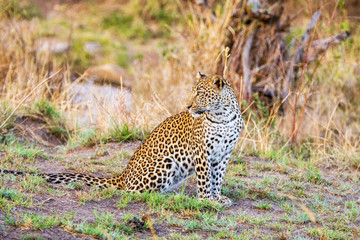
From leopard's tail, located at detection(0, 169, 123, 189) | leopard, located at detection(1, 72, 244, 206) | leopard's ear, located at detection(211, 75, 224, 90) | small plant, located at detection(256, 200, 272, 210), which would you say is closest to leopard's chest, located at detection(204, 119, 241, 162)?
leopard, located at detection(1, 72, 244, 206)

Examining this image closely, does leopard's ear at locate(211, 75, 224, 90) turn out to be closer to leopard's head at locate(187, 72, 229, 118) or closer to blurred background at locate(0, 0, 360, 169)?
leopard's head at locate(187, 72, 229, 118)

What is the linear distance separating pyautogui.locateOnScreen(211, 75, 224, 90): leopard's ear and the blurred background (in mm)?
1539

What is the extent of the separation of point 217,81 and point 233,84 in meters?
4.87

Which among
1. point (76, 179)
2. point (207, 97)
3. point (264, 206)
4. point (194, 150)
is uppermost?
point (207, 97)

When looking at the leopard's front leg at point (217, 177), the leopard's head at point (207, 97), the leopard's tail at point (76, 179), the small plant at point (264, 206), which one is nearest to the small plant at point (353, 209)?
the small plant at point (264, 206)

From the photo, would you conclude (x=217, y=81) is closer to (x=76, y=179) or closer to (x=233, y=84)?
Result: (x=76, y=179)

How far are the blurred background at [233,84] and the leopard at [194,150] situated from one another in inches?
63.4

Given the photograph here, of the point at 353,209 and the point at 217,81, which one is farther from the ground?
the point at 217,81

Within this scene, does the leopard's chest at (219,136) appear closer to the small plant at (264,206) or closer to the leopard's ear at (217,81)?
the leopard's ear at (217,81)

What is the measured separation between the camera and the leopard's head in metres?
5.97

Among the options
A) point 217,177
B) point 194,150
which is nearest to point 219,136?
point 194,150

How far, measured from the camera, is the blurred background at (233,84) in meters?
8.96

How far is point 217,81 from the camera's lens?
6047 millimetres

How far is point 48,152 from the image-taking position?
Answer: 850 centimetres
